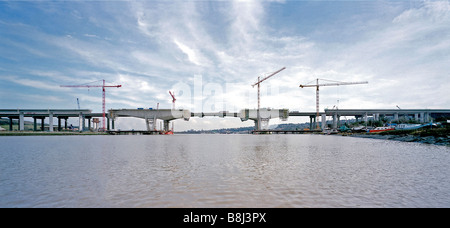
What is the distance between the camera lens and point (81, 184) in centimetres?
1203

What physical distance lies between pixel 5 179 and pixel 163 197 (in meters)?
11.5

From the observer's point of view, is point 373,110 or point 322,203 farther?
point 373,110

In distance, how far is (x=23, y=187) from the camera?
11.4m

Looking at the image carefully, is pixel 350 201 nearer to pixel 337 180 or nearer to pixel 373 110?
pixel 337 180

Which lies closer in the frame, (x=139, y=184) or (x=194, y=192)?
(x=194, y=192)

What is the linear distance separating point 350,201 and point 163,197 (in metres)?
8.15
